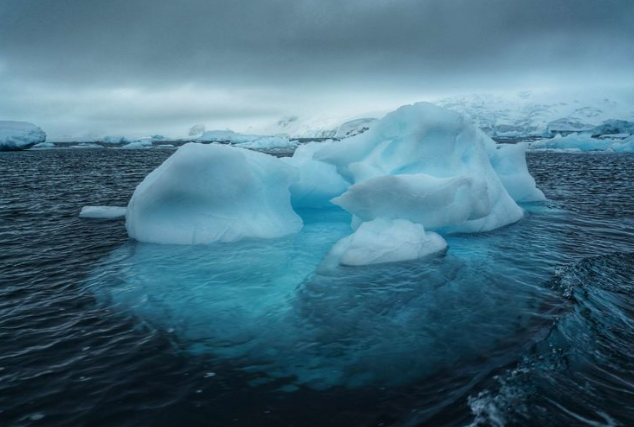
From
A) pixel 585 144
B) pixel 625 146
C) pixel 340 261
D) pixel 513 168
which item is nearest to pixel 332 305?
pixel 340 261

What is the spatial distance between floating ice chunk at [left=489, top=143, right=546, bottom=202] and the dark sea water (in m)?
5.77

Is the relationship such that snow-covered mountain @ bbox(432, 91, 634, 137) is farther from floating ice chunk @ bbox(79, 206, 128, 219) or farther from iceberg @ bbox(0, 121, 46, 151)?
floating ice chunk @ bbox(79, 206, 128, 219)

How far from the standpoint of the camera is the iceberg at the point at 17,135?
61.8 metres

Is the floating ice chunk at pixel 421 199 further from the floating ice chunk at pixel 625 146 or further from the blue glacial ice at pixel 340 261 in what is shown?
the floating ice chunk at pixel 625 146

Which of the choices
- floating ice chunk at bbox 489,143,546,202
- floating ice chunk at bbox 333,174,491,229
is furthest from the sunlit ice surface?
floating ice chunk at bbox 489,143,546,202

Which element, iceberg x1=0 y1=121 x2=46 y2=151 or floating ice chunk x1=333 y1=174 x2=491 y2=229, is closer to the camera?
floating ice chunk x1=333 y1=174 x2=491 y2=229

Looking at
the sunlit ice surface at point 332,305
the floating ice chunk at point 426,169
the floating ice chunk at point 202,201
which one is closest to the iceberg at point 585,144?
the floating ice chunk at point 426,169

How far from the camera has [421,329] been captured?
4.96 meters

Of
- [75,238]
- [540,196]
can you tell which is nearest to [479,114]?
[540,196]

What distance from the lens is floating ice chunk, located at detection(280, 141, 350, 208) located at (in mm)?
12188

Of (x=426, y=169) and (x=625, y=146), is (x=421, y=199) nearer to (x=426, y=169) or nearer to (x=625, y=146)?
(x=426, y=169)

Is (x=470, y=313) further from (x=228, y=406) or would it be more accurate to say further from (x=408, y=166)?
(x=408, y=166)

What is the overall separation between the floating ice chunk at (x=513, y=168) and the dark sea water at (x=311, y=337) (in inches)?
227

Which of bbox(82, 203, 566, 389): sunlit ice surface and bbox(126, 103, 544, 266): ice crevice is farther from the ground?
bbox(126, 103, 544, 266): ice crevice
